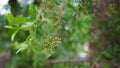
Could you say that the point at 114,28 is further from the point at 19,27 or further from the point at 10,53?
the point at 10,53

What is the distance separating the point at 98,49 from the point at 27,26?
966mm

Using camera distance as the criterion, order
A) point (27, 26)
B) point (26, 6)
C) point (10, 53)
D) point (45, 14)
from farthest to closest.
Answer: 1. point (10, 53)
2. point (26, 6)
3. point (45, 14)
4. point (27, 26)

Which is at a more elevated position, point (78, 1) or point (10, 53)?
point (78, 1)

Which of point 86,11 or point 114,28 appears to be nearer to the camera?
point 86,11

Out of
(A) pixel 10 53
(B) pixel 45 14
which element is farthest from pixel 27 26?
(A) pixel 10 53

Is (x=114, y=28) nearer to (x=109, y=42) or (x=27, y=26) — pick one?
(x=109, y=42)

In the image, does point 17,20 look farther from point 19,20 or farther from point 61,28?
point 61,28

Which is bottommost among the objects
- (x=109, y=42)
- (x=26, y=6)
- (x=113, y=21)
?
A: (x=109, y=42)

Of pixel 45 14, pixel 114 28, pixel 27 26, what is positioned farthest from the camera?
pixel 114 28

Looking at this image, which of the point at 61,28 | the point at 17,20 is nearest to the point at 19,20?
the point at 17,20

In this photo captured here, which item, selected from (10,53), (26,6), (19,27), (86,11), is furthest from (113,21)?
(10,53)

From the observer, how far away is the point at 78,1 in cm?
134

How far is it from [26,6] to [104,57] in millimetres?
614

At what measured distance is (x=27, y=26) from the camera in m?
1.27
